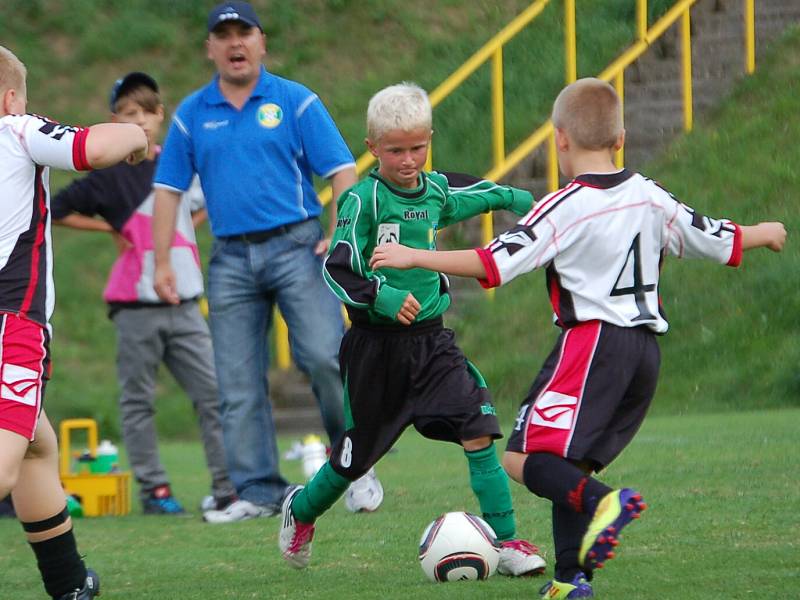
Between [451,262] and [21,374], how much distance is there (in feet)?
4.26

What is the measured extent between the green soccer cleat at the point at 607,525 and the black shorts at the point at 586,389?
0.29 m

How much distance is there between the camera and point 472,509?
264 inches

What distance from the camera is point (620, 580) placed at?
4.74 m

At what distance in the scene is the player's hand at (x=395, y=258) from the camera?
4.45 m

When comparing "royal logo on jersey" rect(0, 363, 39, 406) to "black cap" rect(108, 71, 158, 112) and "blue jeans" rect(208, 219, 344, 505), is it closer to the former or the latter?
"blue jeans" rect(208, 219, 344, 505)

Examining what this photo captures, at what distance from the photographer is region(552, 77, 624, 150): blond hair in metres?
4.63

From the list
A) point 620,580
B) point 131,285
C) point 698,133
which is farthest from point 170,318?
point 698,133

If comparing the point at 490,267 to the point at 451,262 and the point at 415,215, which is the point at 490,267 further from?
the point at 415,215

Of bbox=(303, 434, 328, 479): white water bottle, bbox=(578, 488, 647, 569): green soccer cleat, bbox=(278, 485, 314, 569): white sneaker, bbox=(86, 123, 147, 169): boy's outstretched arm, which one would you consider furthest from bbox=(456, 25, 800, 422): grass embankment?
bbox=(86, 123, 147, 169): boy's outstretched arm

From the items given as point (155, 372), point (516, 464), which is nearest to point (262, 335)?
point (155, 372)

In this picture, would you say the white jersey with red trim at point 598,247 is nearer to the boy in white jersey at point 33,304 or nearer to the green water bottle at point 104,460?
the boy in white jersey at point 33,304

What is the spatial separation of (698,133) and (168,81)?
6.34 m

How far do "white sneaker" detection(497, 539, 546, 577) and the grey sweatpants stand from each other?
274 cm

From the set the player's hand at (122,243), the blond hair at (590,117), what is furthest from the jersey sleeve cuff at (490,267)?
the player's hand at (122,243)
